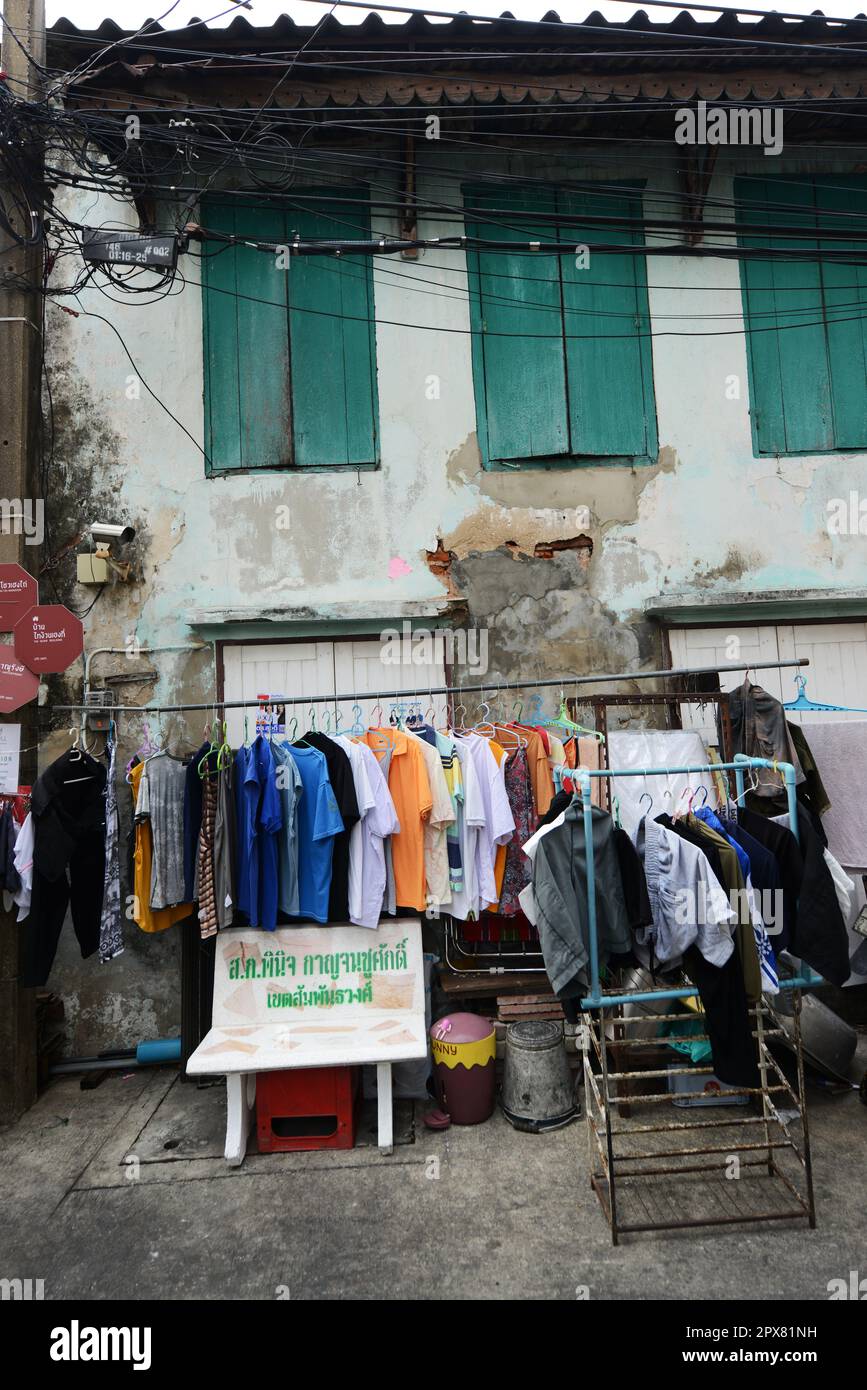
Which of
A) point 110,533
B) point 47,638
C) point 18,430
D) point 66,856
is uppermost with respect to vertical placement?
point 18,430

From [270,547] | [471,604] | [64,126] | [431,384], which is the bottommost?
[471,604]

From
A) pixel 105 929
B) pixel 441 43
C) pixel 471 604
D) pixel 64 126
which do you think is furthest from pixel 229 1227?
pixel 441 43

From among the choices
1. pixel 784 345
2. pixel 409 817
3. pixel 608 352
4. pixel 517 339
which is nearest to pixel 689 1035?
pixel 409 817

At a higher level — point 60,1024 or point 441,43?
point 441,43

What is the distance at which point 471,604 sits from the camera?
611 cm

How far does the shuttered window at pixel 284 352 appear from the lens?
6133 mm

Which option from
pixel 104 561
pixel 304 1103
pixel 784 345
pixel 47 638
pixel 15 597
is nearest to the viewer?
pixel 304 1103

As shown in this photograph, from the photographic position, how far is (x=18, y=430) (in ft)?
17.4

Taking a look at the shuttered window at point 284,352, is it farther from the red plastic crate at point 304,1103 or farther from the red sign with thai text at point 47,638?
the red plastic crate at point 304,1103

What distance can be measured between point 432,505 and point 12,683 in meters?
3.27

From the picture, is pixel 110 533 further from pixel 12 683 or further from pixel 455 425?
pixel 455 425
